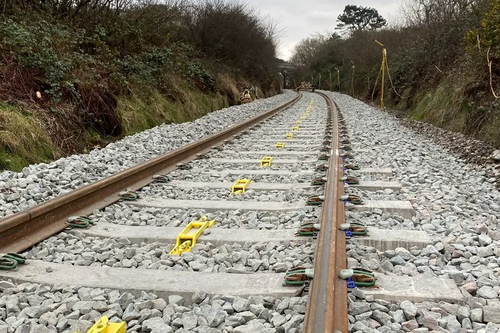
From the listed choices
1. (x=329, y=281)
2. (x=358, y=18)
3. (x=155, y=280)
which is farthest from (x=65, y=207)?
(x=358, y=18)

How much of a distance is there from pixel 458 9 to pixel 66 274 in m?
19.1

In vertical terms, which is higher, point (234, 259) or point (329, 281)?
point (329, 281)

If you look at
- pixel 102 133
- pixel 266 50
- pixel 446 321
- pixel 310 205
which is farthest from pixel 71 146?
pixel 266 50

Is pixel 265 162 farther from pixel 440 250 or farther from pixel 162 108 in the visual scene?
pixel 162 108

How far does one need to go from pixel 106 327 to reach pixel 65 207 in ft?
5.86

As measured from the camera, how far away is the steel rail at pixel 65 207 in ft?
9.58

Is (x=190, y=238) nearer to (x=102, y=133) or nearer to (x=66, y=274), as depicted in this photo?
(x=66, y=274)

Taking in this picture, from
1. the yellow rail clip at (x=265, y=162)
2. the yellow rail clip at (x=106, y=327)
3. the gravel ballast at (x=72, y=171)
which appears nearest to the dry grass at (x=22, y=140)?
the gravel ballast at (x=72, y=171)

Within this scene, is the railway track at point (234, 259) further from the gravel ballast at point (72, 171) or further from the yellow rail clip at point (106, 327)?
the gravel ballast at point (72, 171)

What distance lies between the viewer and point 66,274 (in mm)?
2514

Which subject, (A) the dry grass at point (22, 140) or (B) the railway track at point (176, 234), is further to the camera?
(A) the dry grass at point (22, 140)

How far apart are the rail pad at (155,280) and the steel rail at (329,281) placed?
0.62 ft

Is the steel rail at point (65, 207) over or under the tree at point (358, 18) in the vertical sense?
under

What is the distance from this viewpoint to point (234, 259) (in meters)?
2.69
